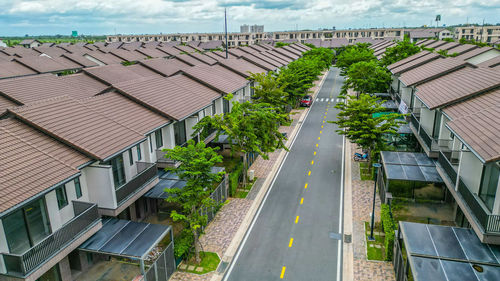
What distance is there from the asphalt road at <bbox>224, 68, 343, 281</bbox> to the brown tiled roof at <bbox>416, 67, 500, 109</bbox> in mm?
9076

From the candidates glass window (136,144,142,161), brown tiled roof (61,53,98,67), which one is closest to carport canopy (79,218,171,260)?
glass window (136,144,142,161)

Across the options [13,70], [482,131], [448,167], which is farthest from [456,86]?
[13,70]

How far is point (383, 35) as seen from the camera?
15788 centimetres

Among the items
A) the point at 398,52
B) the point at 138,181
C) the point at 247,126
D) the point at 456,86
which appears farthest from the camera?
the point at 398,52

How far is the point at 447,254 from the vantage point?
46.5ft

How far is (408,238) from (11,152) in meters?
17.3

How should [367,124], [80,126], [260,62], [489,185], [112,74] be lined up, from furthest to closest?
[260,62] < [112,74] < [367,124] < [80,126] < [489,185]

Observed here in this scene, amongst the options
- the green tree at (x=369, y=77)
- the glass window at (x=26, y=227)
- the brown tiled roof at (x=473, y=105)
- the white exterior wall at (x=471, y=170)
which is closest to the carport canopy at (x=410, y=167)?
the white exterior wall at (x=471, y=170)

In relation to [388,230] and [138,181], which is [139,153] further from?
[388,230]

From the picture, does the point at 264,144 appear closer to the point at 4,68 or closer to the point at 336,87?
the point at 4,68

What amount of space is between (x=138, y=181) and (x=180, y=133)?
24.9 feet

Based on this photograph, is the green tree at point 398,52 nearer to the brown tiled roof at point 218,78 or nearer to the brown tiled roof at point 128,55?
the brown tiled roof at point 218,78

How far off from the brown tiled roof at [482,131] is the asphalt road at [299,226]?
335 inches

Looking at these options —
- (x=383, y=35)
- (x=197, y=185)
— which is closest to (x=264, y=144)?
(x=197, y=185)
